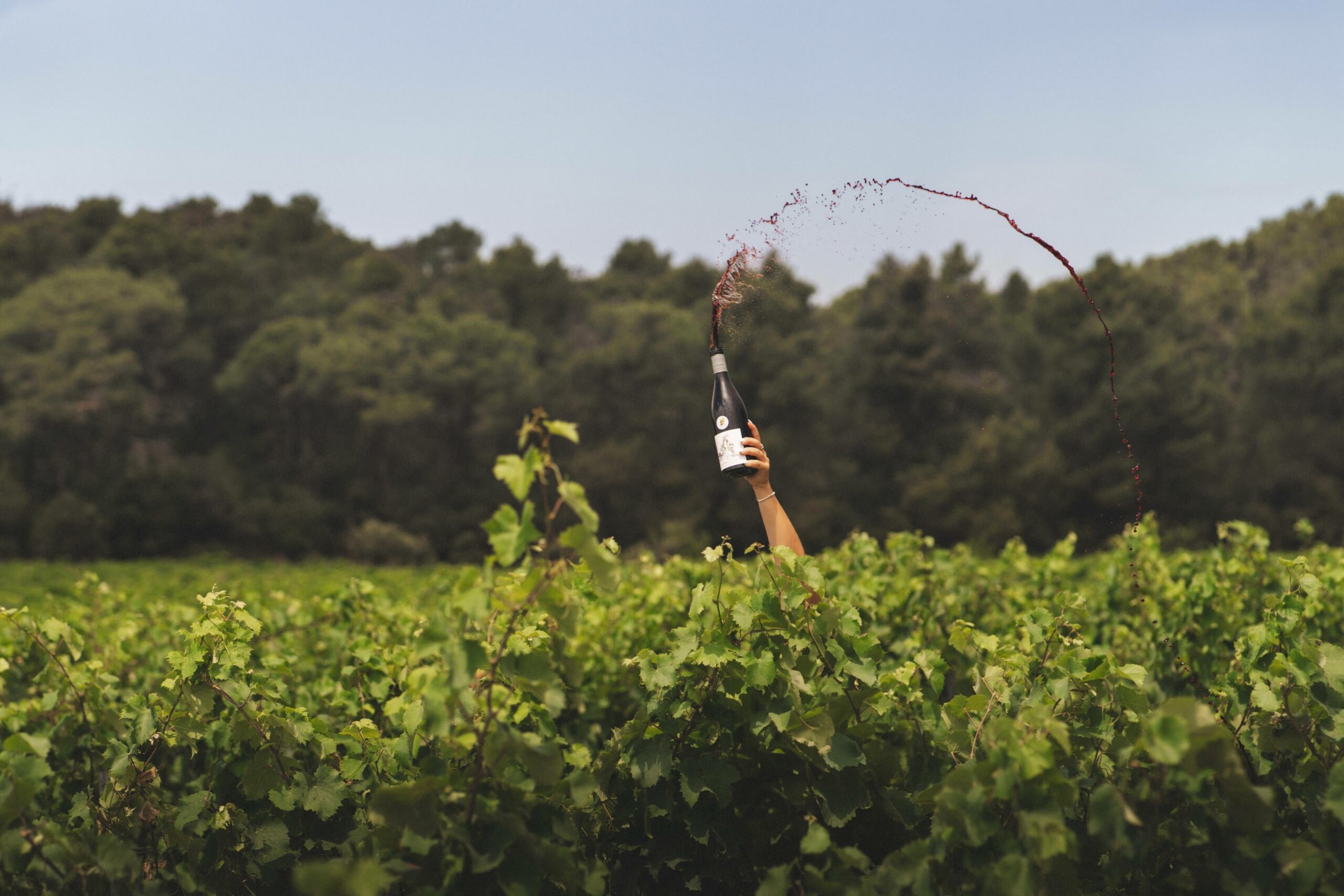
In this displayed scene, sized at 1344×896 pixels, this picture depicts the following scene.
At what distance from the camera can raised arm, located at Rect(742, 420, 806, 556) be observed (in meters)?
3.50

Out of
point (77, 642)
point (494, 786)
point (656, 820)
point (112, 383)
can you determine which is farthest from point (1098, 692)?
point (112, 383)

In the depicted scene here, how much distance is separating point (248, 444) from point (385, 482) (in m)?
7.59

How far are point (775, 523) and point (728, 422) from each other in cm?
38

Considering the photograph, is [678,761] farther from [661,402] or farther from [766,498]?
[661,402]

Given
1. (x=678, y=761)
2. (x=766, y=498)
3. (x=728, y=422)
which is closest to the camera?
(x=678, y=761)

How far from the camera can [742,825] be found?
10.0 feet

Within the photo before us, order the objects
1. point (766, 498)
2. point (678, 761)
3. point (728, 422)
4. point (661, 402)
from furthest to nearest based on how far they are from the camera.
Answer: point (661, 402) < point (766, 498) < point (728, 422) < point (678, 761)

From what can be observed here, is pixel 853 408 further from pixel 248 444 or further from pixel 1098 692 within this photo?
pixel 1098 692

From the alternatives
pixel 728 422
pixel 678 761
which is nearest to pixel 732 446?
pixel 728 422

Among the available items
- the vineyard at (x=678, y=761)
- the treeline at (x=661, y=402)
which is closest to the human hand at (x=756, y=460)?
the vineyard at (x=678, y=761)

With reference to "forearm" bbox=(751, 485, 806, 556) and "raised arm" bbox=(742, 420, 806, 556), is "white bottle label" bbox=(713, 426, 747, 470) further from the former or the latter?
"forearm" bbox=(751, 485, 806, 556)

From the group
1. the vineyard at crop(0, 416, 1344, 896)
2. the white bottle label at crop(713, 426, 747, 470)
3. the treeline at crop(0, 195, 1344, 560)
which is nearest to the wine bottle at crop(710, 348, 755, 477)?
the white bottle label at crop(713, 426, 747, 470)

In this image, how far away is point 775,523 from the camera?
357cm

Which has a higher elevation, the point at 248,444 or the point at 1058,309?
the point at 1058,309
